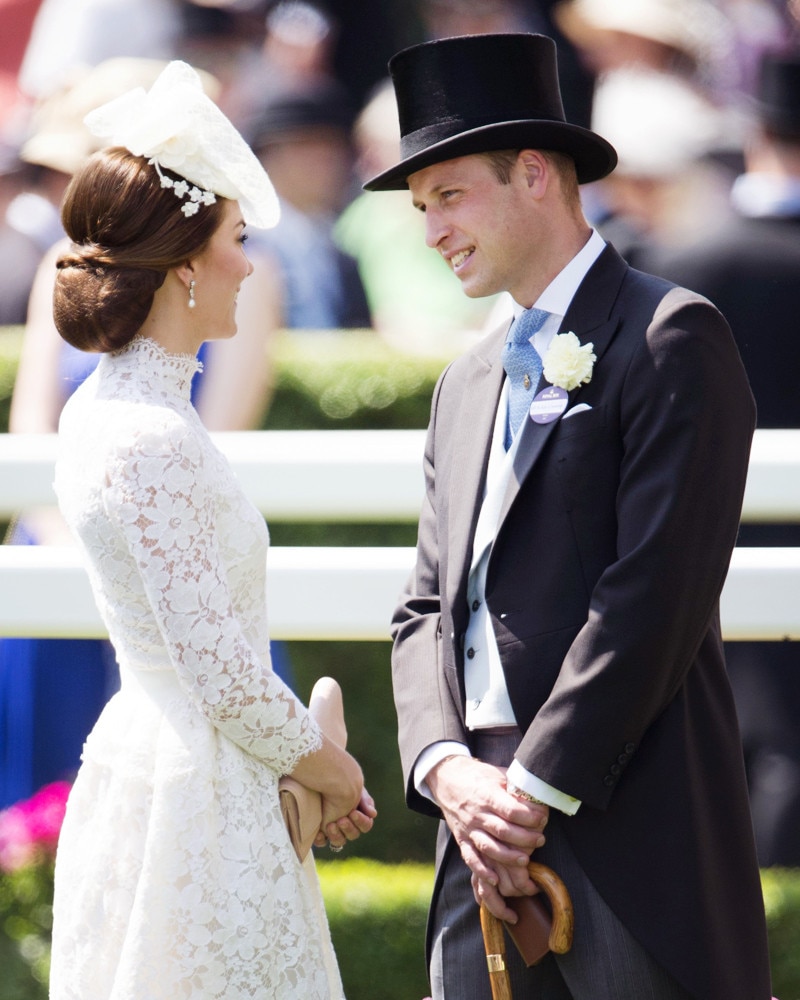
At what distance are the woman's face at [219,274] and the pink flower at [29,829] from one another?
1.99m

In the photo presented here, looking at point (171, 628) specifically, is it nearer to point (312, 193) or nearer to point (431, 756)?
point (431, 756)

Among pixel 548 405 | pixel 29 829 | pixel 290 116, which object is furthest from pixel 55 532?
pixel 548 405

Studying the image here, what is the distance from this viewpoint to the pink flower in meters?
3.50

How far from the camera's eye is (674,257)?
414 cm

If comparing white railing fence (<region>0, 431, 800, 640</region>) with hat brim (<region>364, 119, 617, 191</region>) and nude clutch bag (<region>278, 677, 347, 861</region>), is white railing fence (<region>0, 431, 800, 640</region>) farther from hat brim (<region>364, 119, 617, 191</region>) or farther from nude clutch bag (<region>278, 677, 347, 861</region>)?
hat brim (<region>364, 119, 617, 191</region>)

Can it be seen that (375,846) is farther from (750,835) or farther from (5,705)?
(750,835)

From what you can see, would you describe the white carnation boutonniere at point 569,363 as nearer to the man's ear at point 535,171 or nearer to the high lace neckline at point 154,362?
the man's ear at point 535,171

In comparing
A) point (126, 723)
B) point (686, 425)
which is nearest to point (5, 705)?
point (126, 723)

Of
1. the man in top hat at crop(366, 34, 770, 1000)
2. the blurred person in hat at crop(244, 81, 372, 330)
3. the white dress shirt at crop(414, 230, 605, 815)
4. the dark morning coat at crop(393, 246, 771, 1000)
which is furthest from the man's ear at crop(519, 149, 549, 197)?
the blurred person in hat at crop(244, 81, 372, 330)

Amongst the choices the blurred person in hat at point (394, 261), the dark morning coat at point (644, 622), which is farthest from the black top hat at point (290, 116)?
the dark morning coat at point (644, 622)

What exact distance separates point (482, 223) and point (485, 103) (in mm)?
213

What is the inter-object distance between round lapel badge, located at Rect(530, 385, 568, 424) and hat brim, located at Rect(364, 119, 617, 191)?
17.6 inches

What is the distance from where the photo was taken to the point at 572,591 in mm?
1942

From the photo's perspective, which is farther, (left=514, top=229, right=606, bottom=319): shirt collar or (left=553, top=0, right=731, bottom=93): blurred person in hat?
(left=553, top=0, right=731, bottom=93): blurred person in hat
